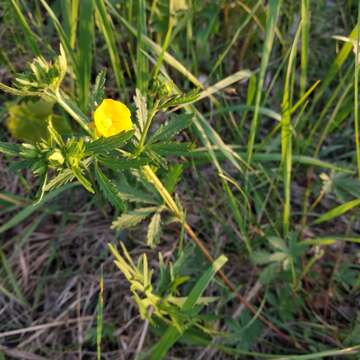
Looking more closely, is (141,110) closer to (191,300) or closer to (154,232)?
(154,232)

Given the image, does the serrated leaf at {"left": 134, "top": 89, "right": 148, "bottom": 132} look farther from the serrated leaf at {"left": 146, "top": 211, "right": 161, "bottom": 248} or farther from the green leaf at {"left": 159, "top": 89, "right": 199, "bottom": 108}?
the serrated leaf at {"left": 146, "top": 211, "right": 161, "bottom": 248}

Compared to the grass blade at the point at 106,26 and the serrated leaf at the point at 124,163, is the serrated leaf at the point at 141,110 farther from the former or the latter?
the grass blade at the point at 106,26

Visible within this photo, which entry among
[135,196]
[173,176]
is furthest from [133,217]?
[173,176]

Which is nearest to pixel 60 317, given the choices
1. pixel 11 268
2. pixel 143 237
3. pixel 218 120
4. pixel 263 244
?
pixel 11 268

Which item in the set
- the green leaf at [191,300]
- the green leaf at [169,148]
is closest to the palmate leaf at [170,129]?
the green leaf at [169,148]

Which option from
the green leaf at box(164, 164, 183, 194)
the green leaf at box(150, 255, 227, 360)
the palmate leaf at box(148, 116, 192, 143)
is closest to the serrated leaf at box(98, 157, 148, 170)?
the palmate leaf at box(148, 116, 192, 143)
